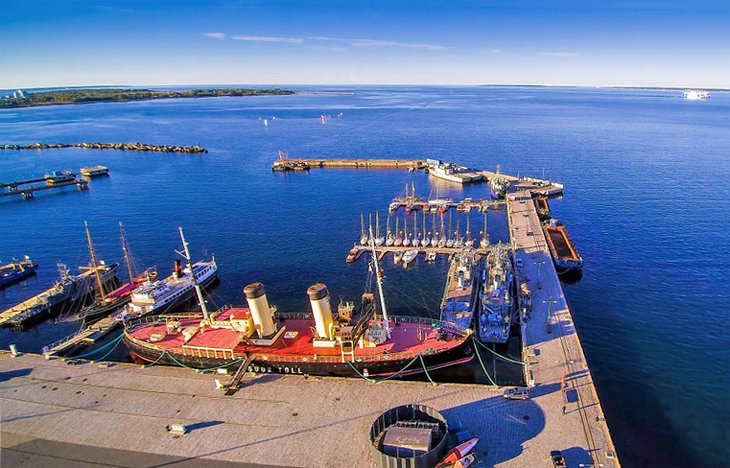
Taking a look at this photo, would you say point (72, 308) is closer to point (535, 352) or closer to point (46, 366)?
point (46, 366)

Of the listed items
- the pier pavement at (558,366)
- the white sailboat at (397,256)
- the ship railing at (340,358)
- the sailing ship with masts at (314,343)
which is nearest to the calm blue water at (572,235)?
the white sailboat at (397,256)

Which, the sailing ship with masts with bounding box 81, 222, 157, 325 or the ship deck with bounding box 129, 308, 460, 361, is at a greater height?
the ship deck with bounding box 129, 308, 460, 361

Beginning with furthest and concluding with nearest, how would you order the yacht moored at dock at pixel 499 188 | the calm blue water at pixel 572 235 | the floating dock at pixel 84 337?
the yacht moored at dock at pixel 499 188 < the floating dock at pixel 84 337 < the calm blue water at pixel 572 235

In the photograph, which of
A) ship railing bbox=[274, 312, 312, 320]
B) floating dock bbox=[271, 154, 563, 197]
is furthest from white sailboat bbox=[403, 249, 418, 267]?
floating dock bbox=[271, 154, 563, 197]

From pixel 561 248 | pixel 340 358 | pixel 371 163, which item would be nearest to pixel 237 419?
pixel 340 358

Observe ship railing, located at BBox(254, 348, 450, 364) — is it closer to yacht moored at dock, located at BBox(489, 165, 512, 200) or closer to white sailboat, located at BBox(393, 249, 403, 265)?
white sailboat, located at BBox(393, 249, 403, 265)

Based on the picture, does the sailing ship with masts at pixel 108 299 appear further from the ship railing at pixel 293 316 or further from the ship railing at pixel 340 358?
the ship railing at pixel 340 358


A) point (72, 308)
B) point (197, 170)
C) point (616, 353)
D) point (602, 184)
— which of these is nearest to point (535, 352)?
point (616, 353)
